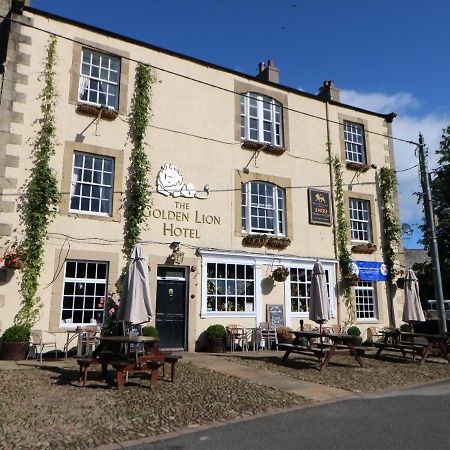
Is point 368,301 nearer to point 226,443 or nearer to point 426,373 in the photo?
point 426,373

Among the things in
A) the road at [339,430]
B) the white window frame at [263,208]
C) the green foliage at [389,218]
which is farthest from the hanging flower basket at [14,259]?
the green foliage at [389,218]

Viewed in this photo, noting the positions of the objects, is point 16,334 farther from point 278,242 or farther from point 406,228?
point 406,228

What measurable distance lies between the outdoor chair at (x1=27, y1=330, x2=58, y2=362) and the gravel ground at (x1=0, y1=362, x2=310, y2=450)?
2.02 metres

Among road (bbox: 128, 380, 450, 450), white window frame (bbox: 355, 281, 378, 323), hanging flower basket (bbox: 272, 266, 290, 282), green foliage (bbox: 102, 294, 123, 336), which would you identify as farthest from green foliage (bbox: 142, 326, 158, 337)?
white window frame (bbox: 355, 281, 378, 323)

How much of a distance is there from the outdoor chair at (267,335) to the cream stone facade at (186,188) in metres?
0.32

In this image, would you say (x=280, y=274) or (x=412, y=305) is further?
(x=280, y=274)

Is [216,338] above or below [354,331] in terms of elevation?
below

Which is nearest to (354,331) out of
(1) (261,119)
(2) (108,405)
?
(1) (261,119)

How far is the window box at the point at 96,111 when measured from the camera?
502 inches

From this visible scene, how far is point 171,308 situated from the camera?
43.5 feet

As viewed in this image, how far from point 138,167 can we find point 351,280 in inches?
343

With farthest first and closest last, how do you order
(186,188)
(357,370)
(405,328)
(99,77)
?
(405,328) → (186,188) → (99,77) → (357,370)

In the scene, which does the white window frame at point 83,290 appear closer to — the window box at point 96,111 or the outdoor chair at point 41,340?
the outdoor chair at point 41,340

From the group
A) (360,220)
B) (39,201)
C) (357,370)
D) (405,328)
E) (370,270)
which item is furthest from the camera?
(360,220)
